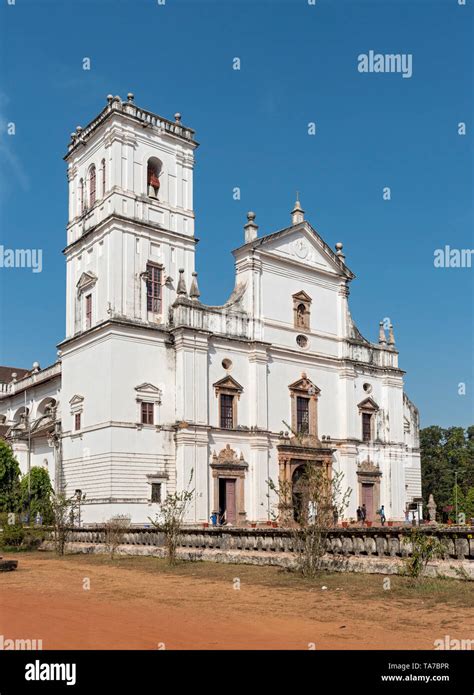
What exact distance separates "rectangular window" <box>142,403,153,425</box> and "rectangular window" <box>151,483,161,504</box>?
273 centimetres

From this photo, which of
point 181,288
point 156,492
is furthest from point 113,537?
point 181,288

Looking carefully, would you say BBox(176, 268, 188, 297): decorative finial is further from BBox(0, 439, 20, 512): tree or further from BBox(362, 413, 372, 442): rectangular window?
BBox(0, 439, 20, 512): tree

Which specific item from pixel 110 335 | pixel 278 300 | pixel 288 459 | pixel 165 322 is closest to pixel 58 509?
pixel 110 335

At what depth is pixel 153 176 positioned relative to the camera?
37375 millimetres

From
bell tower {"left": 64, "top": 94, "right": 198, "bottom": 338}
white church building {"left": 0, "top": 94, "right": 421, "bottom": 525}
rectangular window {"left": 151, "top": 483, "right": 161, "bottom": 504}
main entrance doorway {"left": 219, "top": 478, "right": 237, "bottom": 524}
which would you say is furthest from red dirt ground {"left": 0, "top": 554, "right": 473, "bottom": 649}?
bell tower {"left": 64, "top": 94, "right": 198, "bottom": 338}

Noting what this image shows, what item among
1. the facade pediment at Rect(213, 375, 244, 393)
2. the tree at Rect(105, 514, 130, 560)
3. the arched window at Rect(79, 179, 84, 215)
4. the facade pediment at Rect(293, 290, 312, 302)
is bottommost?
the tree at Rect(105, 514, 130, 560)

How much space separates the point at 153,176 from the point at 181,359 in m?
9.53

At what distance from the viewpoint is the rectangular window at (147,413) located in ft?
110

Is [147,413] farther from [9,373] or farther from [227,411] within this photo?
[9,373]

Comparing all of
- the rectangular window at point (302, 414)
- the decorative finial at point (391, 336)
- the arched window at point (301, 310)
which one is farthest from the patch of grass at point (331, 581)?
the decorative finial at point (391, 336)

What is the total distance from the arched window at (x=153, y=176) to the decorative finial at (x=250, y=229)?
4.91m

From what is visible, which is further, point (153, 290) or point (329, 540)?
point (153, 290)

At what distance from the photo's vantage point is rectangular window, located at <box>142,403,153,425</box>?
33.5 m
